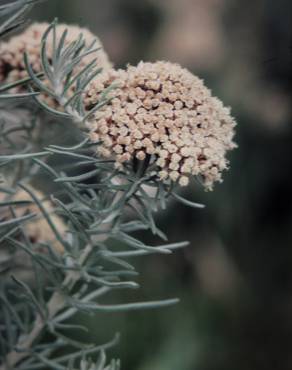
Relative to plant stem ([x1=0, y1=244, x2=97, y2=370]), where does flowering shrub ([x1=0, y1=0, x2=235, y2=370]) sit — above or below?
above

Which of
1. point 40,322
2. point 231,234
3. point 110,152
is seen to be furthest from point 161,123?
point 231,234

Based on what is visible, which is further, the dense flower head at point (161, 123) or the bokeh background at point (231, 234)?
the bokeh background at point (231, 234)

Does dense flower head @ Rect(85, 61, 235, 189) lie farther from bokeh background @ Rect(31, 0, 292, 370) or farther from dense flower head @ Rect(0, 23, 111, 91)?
bokeh background @ Rect(31, 0, 292, 370)

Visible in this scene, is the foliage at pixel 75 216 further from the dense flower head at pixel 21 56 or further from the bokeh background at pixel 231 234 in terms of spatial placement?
the bokeh background at pixel 231 234

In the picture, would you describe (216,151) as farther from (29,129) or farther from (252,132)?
(252,132)

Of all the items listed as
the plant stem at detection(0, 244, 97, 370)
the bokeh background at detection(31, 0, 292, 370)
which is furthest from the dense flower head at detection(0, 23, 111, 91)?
the bokeh background at detection(31, 0, 292, 370)

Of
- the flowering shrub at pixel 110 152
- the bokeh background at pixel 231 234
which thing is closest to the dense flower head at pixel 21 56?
the flowering shrub at pixel 110 152
